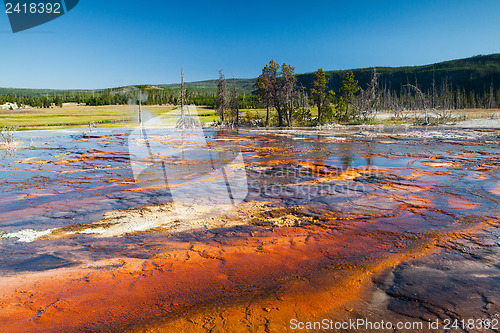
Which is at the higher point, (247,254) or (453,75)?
(453,75)

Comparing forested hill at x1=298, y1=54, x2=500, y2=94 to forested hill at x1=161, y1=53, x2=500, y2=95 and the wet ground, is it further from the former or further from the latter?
the wet ground

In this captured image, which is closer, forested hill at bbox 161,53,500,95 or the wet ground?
the wet ground

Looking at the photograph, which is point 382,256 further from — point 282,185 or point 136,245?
point 282,185

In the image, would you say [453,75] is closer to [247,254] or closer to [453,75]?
[453,75]

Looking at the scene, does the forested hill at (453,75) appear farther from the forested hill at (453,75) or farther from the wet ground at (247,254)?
the wet ground at (247,254)

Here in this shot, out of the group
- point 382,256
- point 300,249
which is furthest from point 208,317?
point 382,256

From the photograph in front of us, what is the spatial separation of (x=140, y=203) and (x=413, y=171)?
368 inches

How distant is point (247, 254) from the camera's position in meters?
4.52

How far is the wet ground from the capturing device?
314cm

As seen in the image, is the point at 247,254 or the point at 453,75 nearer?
the point at 247,254

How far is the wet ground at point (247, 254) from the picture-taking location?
314 cm

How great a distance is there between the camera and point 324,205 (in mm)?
7059

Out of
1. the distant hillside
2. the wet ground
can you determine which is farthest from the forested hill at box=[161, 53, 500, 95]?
the wet ground

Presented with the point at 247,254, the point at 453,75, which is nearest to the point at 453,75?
the point at 453,75
